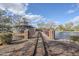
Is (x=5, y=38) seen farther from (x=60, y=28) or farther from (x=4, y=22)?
(x=60, y=28)

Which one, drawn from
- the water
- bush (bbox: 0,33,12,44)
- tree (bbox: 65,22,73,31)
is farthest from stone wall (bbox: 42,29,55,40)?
bush (bbox: 0,33,12,44)

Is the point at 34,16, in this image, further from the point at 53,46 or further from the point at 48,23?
the point at 53,46

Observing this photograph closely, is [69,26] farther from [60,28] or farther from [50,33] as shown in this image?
[50,33]

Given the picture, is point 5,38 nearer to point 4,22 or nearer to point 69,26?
point 4,22

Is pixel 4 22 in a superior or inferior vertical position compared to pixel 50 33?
superior

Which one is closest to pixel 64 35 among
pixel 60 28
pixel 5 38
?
pixel 60 28

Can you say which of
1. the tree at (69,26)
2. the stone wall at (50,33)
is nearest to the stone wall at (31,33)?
the stone wall at (50,33)

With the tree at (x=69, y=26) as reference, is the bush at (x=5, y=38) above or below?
below

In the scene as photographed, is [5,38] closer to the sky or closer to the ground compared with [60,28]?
closer to the ground

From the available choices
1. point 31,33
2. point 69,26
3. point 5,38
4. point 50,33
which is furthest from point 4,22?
point 69,26

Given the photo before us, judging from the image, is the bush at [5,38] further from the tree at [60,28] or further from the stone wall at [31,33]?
the tree at [60,28]

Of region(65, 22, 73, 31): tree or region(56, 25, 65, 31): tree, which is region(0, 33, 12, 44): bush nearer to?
region(56, 25, 65, 31): tree


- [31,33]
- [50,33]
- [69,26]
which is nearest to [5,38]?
[31,33]

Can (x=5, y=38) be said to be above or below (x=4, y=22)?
below
